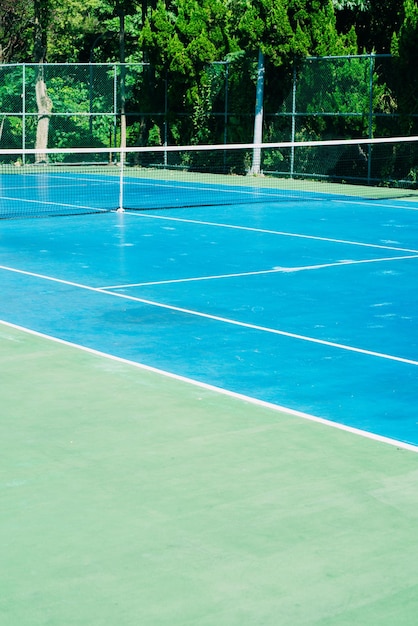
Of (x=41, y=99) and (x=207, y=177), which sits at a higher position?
(x=41, y=99)

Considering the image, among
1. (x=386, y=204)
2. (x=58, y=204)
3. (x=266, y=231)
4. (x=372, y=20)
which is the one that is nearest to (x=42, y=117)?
(x=372, y=20)

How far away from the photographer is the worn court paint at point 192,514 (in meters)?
5.30

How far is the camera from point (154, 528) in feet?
20.5

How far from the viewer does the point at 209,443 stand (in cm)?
786

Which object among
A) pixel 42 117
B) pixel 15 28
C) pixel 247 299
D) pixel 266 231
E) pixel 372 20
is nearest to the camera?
pixel 247 299

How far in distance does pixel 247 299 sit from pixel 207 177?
20325 mm

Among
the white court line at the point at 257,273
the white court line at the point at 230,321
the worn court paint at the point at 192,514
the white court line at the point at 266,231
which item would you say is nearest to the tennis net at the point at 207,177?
the white court line at the point at 266,231

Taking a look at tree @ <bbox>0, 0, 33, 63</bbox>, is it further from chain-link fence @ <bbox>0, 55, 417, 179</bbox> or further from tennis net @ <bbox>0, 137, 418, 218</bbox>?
tennis net @ <bbox>0, 137, 418, 218</bbox>

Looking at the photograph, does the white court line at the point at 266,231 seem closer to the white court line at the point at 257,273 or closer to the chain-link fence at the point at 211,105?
the white court line at the point at 257,273

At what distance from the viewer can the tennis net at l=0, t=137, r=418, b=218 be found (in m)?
25.7

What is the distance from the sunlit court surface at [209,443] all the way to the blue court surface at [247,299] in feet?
0.14

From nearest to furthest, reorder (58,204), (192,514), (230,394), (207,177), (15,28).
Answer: (192,514) < (230,394) < (58,204) < (207,177) < (15,28)

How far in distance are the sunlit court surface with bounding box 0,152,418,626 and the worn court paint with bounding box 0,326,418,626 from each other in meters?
0.02

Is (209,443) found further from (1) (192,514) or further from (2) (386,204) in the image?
(2) (386,204)
